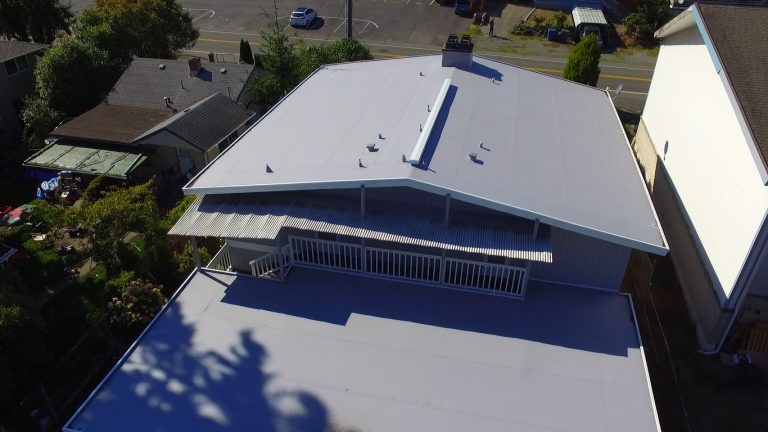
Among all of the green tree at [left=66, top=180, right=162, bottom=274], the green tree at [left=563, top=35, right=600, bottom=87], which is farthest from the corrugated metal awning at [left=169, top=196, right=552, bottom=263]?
the green tree at [left=563, top=35, right=600, bottom=87]

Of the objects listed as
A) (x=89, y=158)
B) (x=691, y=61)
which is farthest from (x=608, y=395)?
(x=89, y=158)

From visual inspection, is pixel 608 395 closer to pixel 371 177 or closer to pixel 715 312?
pixel 715 312

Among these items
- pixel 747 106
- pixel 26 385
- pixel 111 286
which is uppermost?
pixel 747 106

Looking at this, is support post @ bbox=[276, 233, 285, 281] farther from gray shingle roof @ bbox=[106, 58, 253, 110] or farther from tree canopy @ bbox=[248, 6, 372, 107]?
tree canopy @ bbox=[248, 6, 372, 107]

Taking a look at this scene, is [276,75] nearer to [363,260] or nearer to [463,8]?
[363,260]

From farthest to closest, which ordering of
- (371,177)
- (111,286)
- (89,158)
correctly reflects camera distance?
(89,158)
(111,286)
(371,177)

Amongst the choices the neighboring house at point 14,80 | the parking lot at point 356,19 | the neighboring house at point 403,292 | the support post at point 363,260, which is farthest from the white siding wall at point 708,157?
the neighboring house at point 14,80
